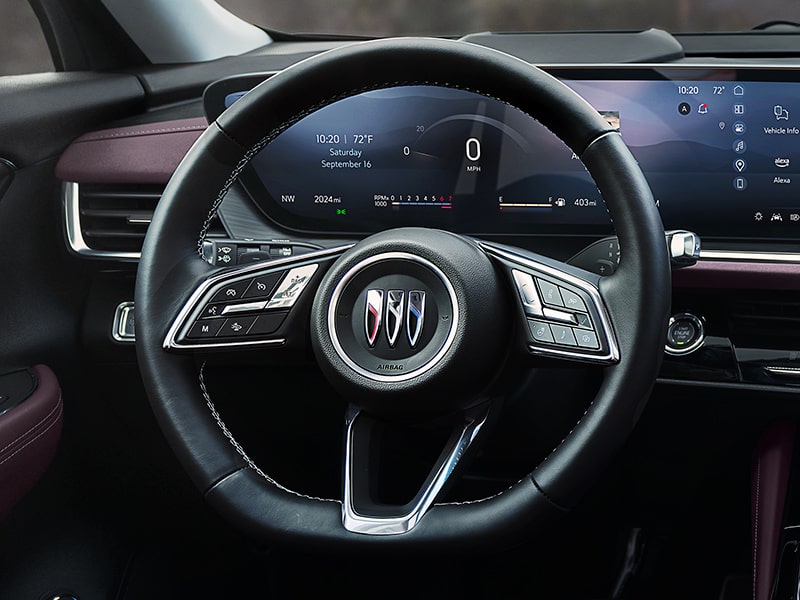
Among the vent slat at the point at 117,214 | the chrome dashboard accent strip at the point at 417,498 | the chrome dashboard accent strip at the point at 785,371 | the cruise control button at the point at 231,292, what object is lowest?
the chrome dashboard accent strip at the point at 785,371

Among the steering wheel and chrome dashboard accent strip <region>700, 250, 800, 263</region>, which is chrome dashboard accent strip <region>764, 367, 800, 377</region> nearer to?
chrome dashboard accent strip <region>700, 250, 800, 263</region>

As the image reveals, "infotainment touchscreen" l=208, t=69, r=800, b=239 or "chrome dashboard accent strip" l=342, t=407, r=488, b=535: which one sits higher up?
"infotainment touchscreen" l=208, t=69, r=800, b=239

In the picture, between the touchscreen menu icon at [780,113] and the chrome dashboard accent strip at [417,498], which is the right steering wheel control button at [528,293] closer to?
the chrome dashboard accent strip at [417,498]

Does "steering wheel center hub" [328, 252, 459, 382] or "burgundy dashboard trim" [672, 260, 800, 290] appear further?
"burgundy dashboard trim" [672, 260, 800, 290]

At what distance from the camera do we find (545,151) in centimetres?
A: 146

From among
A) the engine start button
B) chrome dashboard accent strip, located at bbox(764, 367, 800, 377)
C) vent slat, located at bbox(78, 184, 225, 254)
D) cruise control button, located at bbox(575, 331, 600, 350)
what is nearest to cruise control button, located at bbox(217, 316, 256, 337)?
cruise control button, located at bbox(575, 331, 600, 350)

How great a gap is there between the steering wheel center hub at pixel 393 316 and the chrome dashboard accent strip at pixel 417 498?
95mm

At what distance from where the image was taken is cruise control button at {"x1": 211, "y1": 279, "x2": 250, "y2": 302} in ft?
3.75

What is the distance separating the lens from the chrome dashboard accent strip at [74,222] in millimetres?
1639

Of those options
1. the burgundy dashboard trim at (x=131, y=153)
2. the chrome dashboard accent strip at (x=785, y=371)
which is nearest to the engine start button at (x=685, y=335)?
the chrome dashboard accent strip at (x=785, y=371)

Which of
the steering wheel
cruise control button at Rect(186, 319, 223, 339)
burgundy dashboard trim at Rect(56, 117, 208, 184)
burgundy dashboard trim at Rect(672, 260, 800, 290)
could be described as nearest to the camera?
the steering wheel

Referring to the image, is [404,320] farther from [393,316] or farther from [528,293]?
[528,293]

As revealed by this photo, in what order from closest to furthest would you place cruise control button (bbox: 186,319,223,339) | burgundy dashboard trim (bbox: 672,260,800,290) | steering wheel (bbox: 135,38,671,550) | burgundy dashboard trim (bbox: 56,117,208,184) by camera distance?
steering wheel (bbox: 135,38,671,550), cruise control button (bbox: 186,319,223,339), burgundy dashboard trim (bbox: 672,260,800,290), burgundy dashboard trim (bbox: 56,117,208,184)

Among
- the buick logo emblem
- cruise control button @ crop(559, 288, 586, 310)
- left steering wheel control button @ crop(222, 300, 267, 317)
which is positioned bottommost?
left steering wheel control button @ crop(222, 300, 267, 317)
